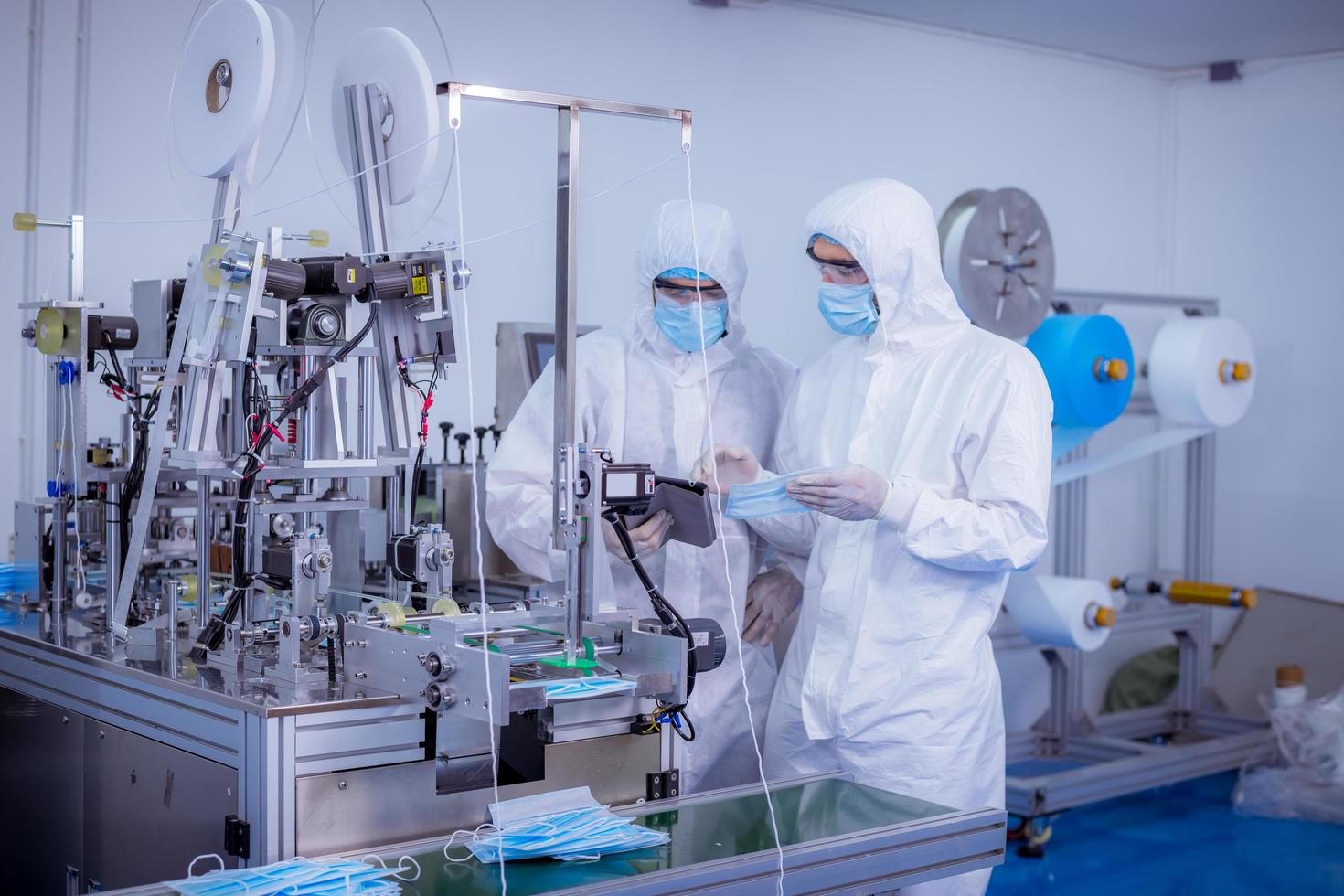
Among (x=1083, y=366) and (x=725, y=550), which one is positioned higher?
(x=1083, y=366)

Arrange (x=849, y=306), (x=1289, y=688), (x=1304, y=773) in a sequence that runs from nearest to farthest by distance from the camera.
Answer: (x=849, y=306)
(x=1304, y=773)
(x=1289, y=688)

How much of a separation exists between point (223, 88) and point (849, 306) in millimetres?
1079

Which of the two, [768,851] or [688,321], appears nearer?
[768,851]

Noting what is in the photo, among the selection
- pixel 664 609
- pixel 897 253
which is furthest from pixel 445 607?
pixel 897 253

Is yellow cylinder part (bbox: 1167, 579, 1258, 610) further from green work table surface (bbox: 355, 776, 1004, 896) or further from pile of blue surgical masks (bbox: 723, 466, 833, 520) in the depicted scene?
green work table surface (bbox: 355, 776, 1004, 896)

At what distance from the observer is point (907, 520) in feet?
7.16

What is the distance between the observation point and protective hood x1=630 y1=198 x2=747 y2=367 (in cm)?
248

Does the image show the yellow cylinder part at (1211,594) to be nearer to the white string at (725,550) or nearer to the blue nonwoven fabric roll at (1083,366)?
the blue nonwoven fabric roll at (1083,366)

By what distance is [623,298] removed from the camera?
153 inches

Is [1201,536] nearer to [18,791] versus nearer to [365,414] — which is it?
[365,414]

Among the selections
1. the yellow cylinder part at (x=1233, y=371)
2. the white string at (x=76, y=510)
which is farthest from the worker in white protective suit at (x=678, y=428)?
the yellow cylinder part at (x=1233, y=371)

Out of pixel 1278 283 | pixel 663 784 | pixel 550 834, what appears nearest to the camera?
pixel 550 834

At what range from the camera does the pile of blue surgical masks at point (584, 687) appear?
5.52 feet

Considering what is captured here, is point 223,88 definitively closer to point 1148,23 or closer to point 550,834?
point 550,834
